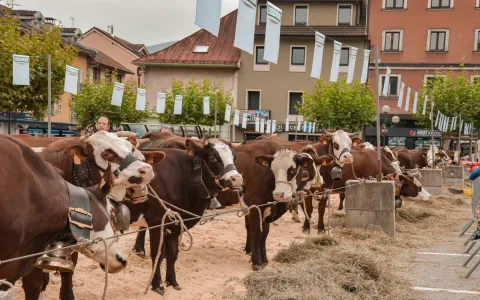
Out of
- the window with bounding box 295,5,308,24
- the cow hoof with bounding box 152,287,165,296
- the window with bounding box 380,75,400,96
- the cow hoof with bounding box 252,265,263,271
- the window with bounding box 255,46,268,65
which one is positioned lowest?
the cow hoof with bounding box 252,265,263,271

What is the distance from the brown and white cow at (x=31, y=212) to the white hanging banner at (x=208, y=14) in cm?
412

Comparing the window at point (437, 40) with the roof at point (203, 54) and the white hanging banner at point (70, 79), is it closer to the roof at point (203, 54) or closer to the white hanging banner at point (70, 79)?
the roof at point (203, 54)

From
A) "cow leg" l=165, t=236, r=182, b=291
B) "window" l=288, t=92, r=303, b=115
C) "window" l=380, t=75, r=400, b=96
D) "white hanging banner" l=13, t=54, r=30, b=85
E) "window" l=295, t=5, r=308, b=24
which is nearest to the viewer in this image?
"cow leg" l=165, t=236, r=182, b=291

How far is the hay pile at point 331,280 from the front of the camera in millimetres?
6109

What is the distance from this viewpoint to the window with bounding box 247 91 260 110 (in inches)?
1516

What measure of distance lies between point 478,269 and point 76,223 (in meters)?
6.86

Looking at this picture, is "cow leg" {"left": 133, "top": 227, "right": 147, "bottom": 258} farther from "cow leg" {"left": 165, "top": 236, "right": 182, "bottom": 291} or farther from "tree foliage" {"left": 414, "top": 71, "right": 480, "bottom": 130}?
"tree foliage" {"left": 414, "top": 71, "right": 480, "bottom": 130}

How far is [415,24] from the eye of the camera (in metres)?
40.9

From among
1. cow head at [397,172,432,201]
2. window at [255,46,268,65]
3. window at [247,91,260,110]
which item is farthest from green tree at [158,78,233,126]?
cow head at [397,172,432,201]

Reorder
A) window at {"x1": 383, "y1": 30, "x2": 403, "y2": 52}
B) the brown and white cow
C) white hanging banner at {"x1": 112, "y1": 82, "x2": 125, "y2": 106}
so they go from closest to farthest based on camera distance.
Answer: the brown and white cow < white hanging banner at {"x1": 112, "y1": 82, "x2": 125, "y2": 106} < window at {"x1": 383, "y1": 30, "x2": 403, "y2": 52}

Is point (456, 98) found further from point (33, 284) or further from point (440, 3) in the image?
point (33, 284)

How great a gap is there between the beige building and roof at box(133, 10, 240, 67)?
1.17m

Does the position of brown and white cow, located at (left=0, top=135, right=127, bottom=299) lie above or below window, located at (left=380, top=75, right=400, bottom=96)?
below

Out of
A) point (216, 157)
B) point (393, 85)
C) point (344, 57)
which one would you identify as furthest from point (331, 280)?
point (393, 85)
